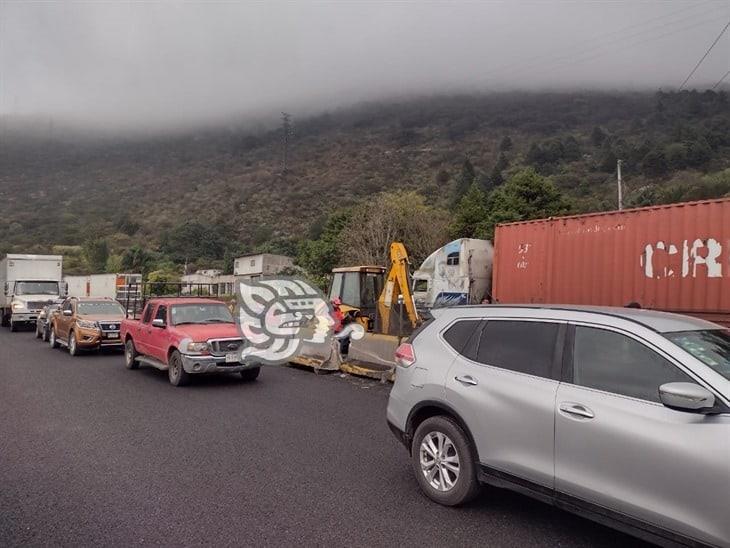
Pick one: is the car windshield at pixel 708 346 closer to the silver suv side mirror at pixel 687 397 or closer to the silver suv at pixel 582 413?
the silver suv at pixel 582 413

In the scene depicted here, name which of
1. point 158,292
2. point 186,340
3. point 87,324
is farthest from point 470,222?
point 186,340

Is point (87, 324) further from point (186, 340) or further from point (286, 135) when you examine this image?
point (286, 135)

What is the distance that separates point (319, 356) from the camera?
13.1 m

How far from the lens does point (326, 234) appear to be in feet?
179

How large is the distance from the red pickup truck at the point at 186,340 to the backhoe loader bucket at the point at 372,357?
2.11 metres

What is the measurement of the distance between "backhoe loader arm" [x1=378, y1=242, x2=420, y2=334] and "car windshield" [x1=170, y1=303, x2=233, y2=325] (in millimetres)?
3846

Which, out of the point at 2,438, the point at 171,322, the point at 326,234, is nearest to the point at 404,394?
the point at 2,438

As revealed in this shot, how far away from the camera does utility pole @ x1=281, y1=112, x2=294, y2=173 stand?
5507 inches

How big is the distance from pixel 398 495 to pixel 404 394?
0.85 m

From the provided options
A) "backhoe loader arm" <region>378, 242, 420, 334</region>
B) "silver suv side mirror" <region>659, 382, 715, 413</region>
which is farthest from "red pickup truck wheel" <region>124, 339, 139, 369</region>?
"silver suv side mirror" <region>659, 382, 715, 413</region>

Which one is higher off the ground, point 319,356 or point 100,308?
point 100,308

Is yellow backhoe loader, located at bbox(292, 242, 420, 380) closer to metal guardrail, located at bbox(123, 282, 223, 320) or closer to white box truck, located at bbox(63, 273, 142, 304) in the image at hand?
metal guardrail, located at bbox(123, 282, 223, 320)

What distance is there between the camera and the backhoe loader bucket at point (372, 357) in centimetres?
1148

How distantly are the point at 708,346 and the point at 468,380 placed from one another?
1670 mm
